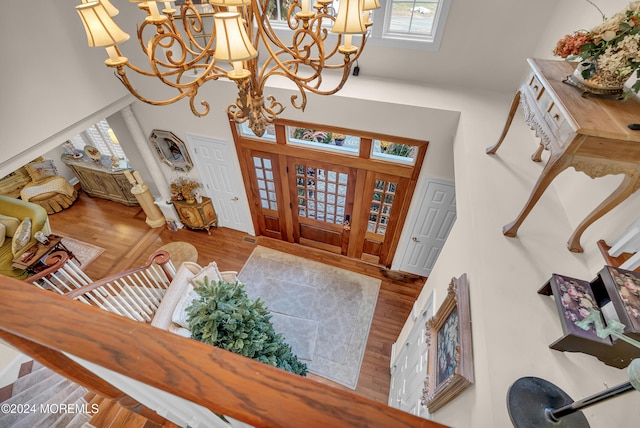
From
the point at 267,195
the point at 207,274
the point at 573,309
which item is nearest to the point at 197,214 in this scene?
the point at 267,195

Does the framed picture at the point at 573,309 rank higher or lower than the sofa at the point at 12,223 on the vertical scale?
higher

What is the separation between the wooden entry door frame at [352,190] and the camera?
12.1ft

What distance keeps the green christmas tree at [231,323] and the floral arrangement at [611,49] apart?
9.30ft

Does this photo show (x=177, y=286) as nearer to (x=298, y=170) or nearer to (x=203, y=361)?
(x=298, y=170)

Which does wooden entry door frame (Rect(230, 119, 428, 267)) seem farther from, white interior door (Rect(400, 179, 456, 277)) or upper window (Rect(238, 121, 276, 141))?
white interior door (Rect(400, 179, 456, 277))

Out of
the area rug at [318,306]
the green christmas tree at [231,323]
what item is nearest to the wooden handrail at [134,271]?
the green christmas tree at [231,323]

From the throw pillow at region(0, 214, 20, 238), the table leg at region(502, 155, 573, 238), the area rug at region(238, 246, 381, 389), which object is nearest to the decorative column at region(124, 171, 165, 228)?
the throw pillow at region(0, 214, 20, 238)

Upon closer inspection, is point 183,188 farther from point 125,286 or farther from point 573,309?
point 573,309

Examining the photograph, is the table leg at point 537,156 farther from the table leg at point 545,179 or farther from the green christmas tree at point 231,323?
the green christmas tree at point 231,323

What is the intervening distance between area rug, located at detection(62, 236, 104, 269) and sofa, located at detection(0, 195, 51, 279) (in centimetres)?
48

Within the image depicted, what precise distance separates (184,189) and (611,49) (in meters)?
5.17

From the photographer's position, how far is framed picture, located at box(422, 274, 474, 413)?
58.6 inches

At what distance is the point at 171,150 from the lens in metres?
4.69

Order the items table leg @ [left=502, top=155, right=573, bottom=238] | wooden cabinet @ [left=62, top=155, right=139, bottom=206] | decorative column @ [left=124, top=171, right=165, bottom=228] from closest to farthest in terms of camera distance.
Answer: table leg @ [left=502, top=155, right=573, bottom=238] < decorative column @ [left=124, top=171, right=165, bottom=228] < wooden cabinet @ [left=62, top=155, right=139, bottom=206]
